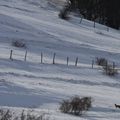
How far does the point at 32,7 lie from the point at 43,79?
3323 cm

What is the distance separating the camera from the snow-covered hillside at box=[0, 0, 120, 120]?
16.2 m

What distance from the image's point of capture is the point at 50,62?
27.7 m

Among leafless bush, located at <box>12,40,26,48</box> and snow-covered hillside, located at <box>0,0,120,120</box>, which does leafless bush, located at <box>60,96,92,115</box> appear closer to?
snow-covered hillside, located at <box>0,0,120,120</box>

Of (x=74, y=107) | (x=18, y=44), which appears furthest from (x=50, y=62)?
(x=74, y=107)

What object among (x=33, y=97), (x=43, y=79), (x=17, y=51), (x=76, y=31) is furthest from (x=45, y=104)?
(x=76, y=31)

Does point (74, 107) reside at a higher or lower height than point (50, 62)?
lower

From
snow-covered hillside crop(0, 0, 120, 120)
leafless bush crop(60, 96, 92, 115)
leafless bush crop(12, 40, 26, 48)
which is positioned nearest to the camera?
leafless bush crop(60, 96, 92, 115)

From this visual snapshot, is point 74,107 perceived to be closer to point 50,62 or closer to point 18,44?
point 50,62

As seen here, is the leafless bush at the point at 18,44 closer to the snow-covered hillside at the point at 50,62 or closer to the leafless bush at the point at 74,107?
the snow-covered hillside at the point at 50,62

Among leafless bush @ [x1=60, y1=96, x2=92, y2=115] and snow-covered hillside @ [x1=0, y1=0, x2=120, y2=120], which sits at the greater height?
snow-covered hillside @ [x1=0, y1=0, x2=120, y2=120]

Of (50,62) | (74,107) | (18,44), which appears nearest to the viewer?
(74,107)

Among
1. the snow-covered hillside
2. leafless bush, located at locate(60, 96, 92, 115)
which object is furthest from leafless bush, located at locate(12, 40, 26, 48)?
leafless bush, located at locate(60, 96, 92, 115)

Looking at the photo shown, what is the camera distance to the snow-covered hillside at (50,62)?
16.2 m

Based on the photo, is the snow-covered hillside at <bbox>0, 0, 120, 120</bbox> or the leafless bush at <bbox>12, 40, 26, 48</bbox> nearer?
the snow-covered hillside at <bbox>0, 0, 120, 120</bbox>
